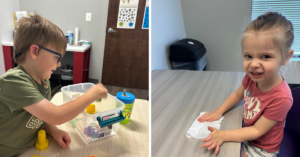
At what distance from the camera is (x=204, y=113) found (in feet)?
2.84

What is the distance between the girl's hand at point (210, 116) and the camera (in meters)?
0.82

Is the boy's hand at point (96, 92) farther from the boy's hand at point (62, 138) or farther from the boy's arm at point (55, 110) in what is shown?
the boy's hand at point (62, 138)

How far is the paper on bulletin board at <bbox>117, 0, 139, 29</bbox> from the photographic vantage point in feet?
8.56

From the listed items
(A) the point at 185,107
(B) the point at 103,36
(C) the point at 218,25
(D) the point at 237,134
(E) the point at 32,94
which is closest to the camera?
(E) the point at 32,94

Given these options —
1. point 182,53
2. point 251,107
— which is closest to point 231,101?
point 251,107

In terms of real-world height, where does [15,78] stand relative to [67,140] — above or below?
above

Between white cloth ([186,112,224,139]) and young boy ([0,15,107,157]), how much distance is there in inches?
12.6

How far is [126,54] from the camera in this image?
280 centimetres

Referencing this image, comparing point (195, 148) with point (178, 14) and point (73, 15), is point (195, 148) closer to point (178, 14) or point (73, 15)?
point (178, 14)

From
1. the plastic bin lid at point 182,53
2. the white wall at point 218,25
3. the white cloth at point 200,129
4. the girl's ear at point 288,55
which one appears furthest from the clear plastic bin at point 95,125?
the white wall at point 218,25

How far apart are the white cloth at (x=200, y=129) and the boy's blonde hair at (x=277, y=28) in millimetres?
330

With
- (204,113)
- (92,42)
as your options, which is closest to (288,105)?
(204,113)

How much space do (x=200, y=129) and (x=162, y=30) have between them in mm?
1152

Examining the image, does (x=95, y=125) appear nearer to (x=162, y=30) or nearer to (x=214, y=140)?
(x=214, y=140)
